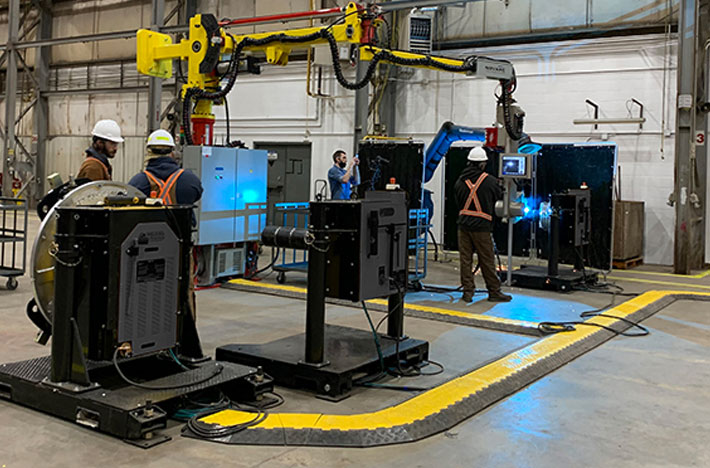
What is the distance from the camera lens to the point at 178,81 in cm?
1811

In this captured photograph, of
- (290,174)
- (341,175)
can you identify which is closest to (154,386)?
(341,175)

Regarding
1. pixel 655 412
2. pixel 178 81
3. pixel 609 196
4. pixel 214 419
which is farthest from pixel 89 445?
pixel 178 81

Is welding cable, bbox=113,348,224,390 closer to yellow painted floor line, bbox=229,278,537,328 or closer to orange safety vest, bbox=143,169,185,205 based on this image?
orange safety vest, bbox=143,169,185,205

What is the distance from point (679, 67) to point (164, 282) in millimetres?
10327

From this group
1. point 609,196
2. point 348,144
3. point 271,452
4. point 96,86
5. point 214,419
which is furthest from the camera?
point 96,86

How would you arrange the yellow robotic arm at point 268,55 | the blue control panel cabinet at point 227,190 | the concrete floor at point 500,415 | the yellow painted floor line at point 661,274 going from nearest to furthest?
1. the concrete floor at point 500,415
2. the yellow robotic arm at point 268,55
3. the blue control panel cabinet at point 227,190
4. the yellow painted floor line at point 661,274

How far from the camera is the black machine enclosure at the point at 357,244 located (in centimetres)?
479

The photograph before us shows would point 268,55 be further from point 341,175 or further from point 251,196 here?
point 341,175

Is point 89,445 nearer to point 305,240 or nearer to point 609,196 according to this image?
point 305,240

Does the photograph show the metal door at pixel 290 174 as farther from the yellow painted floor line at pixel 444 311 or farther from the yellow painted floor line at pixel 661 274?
the yellow painted floor line at pixel 661 274

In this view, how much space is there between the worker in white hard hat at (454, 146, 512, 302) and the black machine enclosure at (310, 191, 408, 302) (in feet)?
11.0

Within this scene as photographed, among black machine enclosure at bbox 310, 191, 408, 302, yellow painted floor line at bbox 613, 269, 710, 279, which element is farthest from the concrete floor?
yellow painted floor line at bbox 613, 269, 710, 279

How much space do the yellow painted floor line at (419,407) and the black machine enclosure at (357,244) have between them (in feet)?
2.70

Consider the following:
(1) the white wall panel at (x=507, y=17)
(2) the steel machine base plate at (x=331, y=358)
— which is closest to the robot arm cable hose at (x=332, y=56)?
(2) the steel machine base plate at (x=331, y=358)
